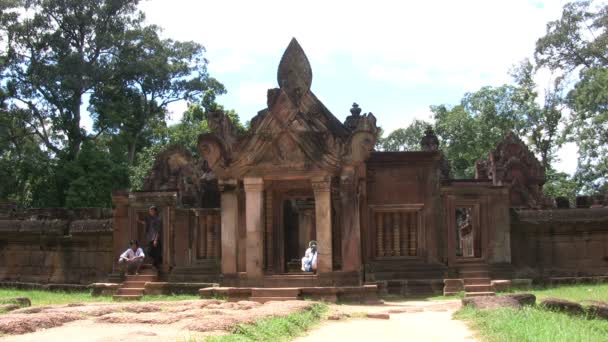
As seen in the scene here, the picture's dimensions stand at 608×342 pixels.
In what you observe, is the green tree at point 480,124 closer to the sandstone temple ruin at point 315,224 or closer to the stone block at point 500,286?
the sandstone temple ruin at point 315,224

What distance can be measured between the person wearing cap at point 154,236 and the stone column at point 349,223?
5841 mm

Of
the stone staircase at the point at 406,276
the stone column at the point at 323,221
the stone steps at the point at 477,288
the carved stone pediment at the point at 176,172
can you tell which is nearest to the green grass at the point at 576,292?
the stone steps at the point at 477,288

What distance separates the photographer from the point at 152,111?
46656 millimetres

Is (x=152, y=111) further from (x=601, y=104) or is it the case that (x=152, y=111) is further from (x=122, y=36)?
(x=601, y=104)

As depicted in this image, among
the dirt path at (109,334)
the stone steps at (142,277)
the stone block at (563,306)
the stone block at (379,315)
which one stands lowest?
the stone block at (379,315)

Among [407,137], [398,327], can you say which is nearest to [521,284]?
[398,327]

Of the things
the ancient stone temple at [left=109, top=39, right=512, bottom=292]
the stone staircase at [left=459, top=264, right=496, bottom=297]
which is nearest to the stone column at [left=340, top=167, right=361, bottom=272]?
the ancient stone temple at [left=109, top=39, right=512, bottom=292]

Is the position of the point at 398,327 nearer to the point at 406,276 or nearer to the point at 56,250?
the point at 406,276

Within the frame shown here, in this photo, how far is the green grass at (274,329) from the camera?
303 inches

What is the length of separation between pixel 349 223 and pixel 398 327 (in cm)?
511

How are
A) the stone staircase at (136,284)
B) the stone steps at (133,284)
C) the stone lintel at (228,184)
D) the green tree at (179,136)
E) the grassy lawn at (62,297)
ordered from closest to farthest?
the stone lintel at (228,184), the grassy lawn at (62,297), the stone staircase at (136,284), the stone steps at (133,284), the green tree at (179,136)

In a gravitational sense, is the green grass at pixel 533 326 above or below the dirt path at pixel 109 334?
below

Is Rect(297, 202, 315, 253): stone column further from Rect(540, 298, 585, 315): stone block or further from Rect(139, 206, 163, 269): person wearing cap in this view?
Rect(540, 298, 585, 315): stone block

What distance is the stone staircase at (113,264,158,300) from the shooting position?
1673cm
